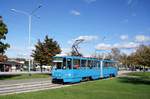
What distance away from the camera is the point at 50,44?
46875 mm

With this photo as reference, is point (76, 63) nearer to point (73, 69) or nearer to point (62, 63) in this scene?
point (73, 69)

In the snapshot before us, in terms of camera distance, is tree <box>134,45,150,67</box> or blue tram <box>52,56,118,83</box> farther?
tree <box>134,45,150,67</box>

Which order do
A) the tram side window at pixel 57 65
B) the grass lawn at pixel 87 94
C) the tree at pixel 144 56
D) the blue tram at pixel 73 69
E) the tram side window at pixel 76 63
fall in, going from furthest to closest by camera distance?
the tree at pixel 144 56 < the tram side window at pixel 76 63 < the tram side window at pixel 57 65 < the blue tram at pixel 73 69 < the grass lawn at pixel 87 94

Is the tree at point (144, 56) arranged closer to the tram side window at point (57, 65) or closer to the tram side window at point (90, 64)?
the tram side window at point (90, 64)

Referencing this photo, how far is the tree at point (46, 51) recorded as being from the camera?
45.8 m

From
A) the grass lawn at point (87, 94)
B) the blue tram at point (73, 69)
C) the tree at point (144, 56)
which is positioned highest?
the tree at point (144, 56)

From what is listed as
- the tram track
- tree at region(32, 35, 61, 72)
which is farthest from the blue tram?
tree at region(32, 35, 61, 72)

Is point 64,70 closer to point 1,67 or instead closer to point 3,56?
point 3,56

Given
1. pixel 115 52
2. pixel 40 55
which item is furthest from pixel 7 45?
pixel 115 52

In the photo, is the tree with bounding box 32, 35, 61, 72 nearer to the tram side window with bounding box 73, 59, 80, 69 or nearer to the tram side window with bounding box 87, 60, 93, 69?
the tram side window with bounding box 87, 60, 93, 69

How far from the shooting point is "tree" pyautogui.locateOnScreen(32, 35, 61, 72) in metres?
45.8

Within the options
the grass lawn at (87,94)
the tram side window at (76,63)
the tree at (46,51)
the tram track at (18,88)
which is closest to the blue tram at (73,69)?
the tram side window at (76,63)

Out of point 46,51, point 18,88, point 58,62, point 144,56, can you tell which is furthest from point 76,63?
point 144,56

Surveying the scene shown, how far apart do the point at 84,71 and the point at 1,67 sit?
205 ft
